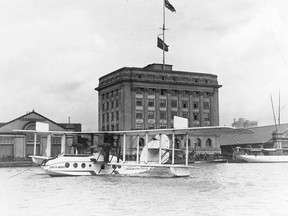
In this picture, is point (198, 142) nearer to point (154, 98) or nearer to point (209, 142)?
point (209, 142)

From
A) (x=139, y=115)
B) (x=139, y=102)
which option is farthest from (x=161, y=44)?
(x=139, y=115)

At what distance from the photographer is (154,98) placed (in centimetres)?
9188

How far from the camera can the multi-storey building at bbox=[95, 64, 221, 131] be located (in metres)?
88.6

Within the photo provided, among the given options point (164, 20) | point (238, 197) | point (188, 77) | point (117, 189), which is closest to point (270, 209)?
point (238, 197)

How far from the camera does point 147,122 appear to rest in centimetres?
9044

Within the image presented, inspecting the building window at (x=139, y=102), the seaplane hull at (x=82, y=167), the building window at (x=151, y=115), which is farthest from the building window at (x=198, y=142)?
the seaplane hull at (x=82, y=167)

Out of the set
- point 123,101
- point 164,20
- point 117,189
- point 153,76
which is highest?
point 164,20

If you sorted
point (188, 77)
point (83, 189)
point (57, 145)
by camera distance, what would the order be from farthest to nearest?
point (188, 77), point (57, 145), point (83, 189)

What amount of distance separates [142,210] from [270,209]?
499 cm

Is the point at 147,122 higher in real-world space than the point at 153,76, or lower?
lower

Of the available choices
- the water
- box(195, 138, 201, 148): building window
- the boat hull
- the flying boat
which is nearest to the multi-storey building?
box(195, 138, 201, 148): building window

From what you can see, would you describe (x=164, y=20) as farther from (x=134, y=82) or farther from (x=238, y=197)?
(x=238, y=197)

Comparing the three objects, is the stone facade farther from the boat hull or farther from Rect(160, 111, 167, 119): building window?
the boat hull

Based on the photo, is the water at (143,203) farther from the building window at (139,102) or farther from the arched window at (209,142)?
the arched window at (209,142)
